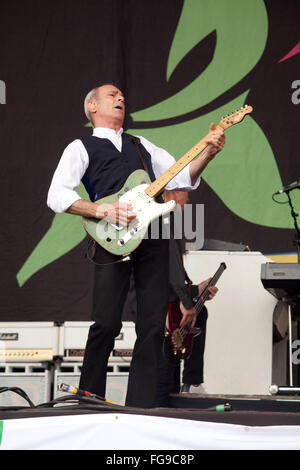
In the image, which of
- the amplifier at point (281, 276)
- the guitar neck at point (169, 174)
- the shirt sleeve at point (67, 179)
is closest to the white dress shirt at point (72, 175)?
the shirt sleeve at point (67, 179)

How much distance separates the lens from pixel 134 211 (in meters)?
2.60

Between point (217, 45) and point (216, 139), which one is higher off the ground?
point (217, 45)

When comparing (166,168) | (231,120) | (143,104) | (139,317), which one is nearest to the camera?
(139,317)

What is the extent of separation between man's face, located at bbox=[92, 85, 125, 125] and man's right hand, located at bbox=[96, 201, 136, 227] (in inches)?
17.2

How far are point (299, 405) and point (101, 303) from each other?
79 cm

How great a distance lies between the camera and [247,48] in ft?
14.8

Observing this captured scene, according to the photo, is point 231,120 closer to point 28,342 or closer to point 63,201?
point 63,201

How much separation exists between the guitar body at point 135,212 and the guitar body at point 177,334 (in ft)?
2.89

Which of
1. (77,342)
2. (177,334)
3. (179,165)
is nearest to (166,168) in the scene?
(179,165)

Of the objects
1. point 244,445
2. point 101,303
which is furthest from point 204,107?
point 244,445

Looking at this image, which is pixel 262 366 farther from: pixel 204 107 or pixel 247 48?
pixel 247 48

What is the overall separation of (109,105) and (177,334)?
1.17 m

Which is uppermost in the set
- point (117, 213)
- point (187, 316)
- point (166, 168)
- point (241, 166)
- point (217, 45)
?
point (217, 45)
